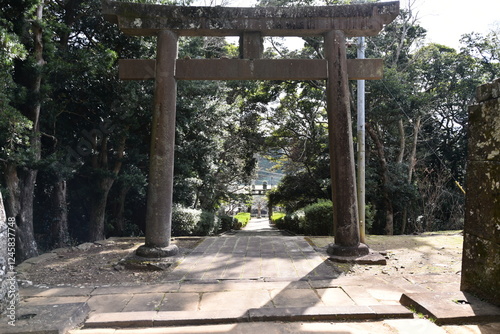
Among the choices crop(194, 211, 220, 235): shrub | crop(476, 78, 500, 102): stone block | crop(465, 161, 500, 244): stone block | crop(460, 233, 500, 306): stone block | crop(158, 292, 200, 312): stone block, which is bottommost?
crop(194, 211, 220, 235): shrub

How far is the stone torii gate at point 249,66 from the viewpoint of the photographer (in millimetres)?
5441

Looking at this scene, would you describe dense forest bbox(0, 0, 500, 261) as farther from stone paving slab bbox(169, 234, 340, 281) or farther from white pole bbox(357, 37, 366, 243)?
stone paving slab bbox(169, 234, 340, 281)

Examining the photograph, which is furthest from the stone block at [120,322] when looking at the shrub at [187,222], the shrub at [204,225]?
the shrub at [204,225]

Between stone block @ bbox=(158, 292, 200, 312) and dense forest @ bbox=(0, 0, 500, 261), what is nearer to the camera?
stone block @ bbox=(158, 292, 200, 312)

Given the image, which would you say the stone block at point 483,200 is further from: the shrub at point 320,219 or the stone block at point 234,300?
the shrub at point 320,219

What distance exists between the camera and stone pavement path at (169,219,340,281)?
462 cm

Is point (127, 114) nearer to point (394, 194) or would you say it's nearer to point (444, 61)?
point (394, 194)

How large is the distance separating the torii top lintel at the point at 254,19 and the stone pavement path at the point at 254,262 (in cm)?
379

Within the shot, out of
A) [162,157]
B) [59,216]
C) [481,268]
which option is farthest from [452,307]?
[59,216]

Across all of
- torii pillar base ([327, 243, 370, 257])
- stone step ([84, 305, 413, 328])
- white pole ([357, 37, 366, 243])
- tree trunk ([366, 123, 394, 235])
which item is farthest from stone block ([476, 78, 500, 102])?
tree trunk ([366, 123, 394, 235])

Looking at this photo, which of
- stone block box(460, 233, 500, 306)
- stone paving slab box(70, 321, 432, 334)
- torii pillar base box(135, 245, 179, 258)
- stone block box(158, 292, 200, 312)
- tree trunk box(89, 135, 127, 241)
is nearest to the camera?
stone paving slab box(70, 321, 432, 334)

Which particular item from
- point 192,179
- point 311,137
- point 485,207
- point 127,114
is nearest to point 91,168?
point 127,114

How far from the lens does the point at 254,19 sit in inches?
220

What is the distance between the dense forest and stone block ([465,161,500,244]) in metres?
7.10
